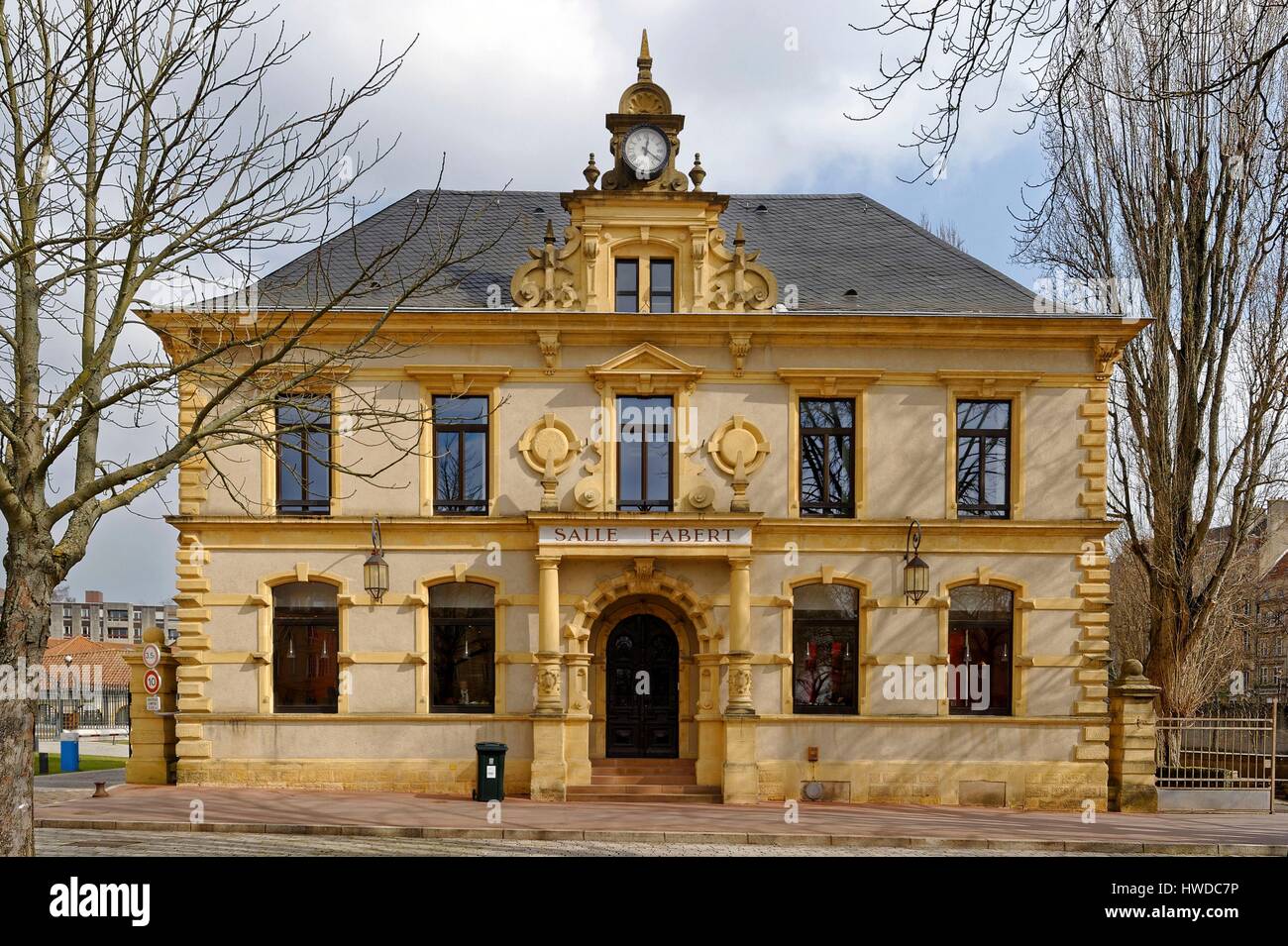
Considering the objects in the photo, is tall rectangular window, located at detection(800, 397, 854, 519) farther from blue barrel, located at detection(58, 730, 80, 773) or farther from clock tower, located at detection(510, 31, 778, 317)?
blue barrel, located at detection(58, 730, 80, 773)

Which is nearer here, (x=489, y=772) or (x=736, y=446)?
(x=489, y=772)

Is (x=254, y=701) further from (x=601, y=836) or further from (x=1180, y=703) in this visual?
(x=1180, y=703)

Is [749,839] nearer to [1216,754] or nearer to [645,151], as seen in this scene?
[1216,754]

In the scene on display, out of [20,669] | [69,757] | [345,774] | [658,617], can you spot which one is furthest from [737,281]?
[69,757]

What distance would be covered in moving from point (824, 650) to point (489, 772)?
642cm

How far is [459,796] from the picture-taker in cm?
2022

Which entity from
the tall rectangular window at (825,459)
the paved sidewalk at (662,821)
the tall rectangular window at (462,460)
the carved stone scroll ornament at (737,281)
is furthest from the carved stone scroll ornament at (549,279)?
the paved sidewalk at (662,821)

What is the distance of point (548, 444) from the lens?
21.0m

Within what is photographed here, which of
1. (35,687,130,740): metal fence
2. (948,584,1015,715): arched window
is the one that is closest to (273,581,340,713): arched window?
(948,584,1015,715): arched window

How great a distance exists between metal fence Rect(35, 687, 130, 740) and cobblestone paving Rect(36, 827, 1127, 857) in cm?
2970

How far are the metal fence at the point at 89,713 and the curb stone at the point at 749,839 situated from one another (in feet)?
99.2

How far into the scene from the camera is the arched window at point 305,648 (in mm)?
20906

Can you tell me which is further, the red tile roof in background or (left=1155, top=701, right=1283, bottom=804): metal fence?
the red tile roof in background

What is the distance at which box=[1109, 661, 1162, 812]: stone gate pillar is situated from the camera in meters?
20.6
